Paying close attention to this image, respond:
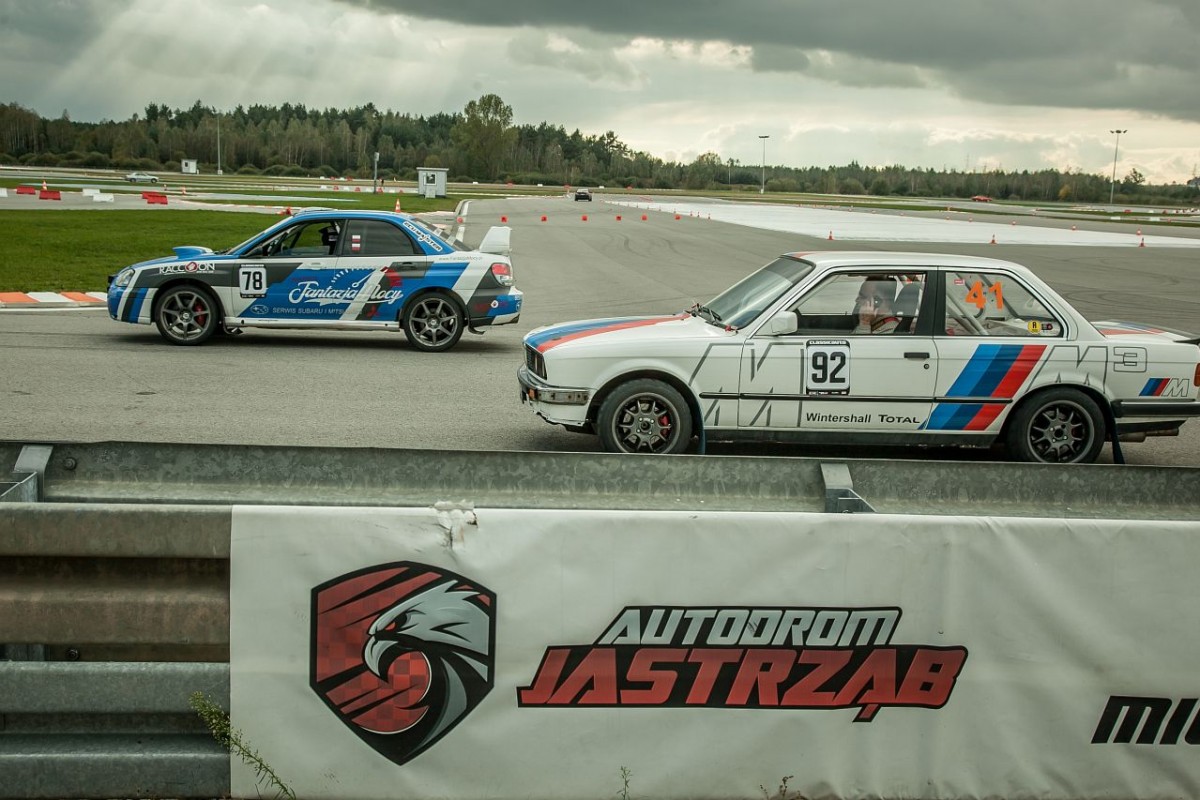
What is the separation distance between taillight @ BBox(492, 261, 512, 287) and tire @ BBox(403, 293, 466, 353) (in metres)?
0.58

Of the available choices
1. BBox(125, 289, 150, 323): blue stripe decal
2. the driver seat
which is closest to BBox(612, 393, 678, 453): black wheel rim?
the driver seat

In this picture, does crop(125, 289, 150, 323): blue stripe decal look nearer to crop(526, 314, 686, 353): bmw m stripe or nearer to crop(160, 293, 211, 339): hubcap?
crop(160, 293, 211, 339): hubcap

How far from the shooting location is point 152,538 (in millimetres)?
3381

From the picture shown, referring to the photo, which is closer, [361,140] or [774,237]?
[774,237]

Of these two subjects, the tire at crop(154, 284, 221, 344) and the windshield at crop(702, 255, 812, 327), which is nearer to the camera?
the windshield at crop(702, 255, 812, 327)

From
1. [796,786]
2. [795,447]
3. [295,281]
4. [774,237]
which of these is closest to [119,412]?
[295,281]

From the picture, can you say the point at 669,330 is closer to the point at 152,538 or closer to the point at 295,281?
the point at 152,538

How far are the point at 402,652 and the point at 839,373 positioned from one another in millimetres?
4987

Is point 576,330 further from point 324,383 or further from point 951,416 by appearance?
point 324,383

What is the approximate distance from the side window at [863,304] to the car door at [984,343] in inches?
8.4

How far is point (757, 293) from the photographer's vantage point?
8406mm

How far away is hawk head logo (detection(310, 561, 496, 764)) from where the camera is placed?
3.43 metres

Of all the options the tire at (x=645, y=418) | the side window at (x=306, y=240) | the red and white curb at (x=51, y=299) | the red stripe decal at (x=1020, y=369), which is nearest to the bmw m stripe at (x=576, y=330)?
the tire at (x=645, y=418)

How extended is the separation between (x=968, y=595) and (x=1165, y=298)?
70.8 feet
